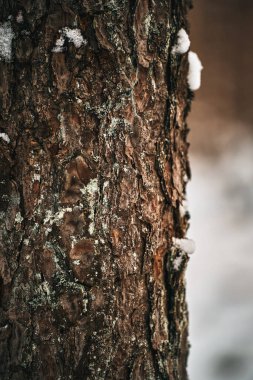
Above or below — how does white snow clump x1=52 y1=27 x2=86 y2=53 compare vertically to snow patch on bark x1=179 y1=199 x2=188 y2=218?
above

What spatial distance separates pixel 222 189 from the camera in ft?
10.3

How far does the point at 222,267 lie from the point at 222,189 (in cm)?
60

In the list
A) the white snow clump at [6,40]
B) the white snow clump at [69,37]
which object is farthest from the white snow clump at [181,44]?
the white snow clump at [6,40]

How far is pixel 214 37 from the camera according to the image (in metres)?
2.87

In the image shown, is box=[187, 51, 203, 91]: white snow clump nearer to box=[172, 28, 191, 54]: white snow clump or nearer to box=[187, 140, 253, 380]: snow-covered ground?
box=[172, 28, 191, 54]: white snow clump

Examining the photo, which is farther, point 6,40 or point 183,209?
point 183,209

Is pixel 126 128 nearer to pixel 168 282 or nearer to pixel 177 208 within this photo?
pixel 177 208

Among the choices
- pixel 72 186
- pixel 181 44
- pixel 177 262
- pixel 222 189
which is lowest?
pixel 177 262

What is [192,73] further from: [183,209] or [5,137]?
[5,137]

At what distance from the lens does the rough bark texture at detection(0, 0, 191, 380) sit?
1.13m

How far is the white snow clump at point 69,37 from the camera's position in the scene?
3.66 feet

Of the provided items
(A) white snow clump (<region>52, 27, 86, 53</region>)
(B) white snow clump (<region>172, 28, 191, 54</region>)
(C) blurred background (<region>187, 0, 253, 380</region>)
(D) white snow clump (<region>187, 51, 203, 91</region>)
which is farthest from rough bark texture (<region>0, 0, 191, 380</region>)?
(C) blurred background (<region>187, 0, 253, 380</region>)

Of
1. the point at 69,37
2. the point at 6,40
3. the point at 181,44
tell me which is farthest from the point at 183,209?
the point at 6,40

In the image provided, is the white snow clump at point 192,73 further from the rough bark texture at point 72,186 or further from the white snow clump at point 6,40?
the white snow clump at point 6,40
